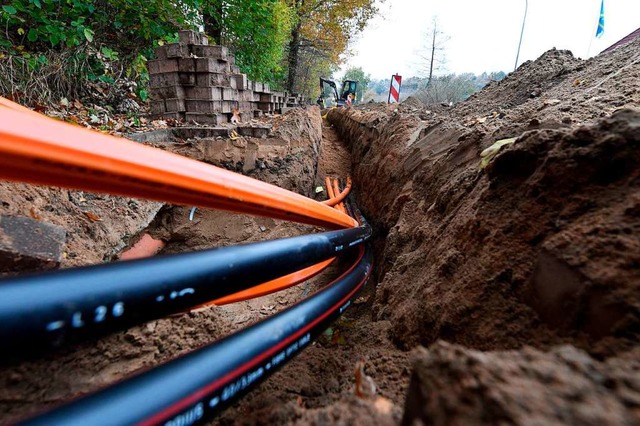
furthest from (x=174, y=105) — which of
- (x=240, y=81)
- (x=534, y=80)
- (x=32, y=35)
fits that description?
(x=534, y=80)

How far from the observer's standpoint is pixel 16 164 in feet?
2.27

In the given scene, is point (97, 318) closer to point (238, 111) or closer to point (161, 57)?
point (161, 57)

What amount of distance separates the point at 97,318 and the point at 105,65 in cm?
507

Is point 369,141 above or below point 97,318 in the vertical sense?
above

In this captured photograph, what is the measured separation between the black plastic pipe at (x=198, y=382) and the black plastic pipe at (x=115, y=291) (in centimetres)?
12

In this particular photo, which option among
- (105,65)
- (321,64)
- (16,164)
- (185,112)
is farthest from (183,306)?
(321,64)

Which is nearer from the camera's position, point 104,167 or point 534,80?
point 104,167

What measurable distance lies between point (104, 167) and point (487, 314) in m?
1.02

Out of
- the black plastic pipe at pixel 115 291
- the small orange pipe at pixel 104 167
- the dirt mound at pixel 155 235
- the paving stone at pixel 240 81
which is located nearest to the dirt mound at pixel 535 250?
the dirt mound at pixel 155 235

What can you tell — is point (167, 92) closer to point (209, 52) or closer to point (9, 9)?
point (209, 52)

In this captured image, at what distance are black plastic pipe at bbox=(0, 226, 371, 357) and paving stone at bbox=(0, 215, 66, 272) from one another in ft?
2.78

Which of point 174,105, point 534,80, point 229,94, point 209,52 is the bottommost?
point 174,105

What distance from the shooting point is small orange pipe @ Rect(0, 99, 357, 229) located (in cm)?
68

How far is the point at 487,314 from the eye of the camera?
2.65 feet
